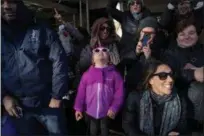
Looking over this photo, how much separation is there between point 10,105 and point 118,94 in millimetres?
918

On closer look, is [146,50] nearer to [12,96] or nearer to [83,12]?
[12,96]

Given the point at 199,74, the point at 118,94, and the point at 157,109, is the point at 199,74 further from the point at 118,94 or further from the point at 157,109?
the point at 118,94

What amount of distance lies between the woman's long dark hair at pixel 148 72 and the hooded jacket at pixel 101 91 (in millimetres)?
185

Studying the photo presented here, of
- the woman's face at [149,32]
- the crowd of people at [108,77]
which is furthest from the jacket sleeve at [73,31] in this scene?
the woman's face at [149,32]

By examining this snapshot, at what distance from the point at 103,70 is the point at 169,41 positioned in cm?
83

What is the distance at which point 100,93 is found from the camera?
9.85ft

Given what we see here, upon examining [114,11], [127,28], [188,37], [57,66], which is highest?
[114,11]

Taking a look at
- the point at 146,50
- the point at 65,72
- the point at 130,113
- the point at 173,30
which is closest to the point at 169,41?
the point at 173,30

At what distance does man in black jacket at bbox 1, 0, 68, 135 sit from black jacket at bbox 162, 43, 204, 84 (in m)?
1.00

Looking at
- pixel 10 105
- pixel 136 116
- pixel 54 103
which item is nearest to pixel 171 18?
pixel 136 116

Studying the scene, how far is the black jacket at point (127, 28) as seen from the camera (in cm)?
335

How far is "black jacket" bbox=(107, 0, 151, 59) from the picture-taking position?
11.0ft

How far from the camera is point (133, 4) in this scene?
11.4 feet

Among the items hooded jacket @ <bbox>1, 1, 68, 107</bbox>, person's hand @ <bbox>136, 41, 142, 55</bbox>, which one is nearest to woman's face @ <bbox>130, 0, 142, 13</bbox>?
person's hand @ <bbox>136, 41, 142, 55</bbox>
